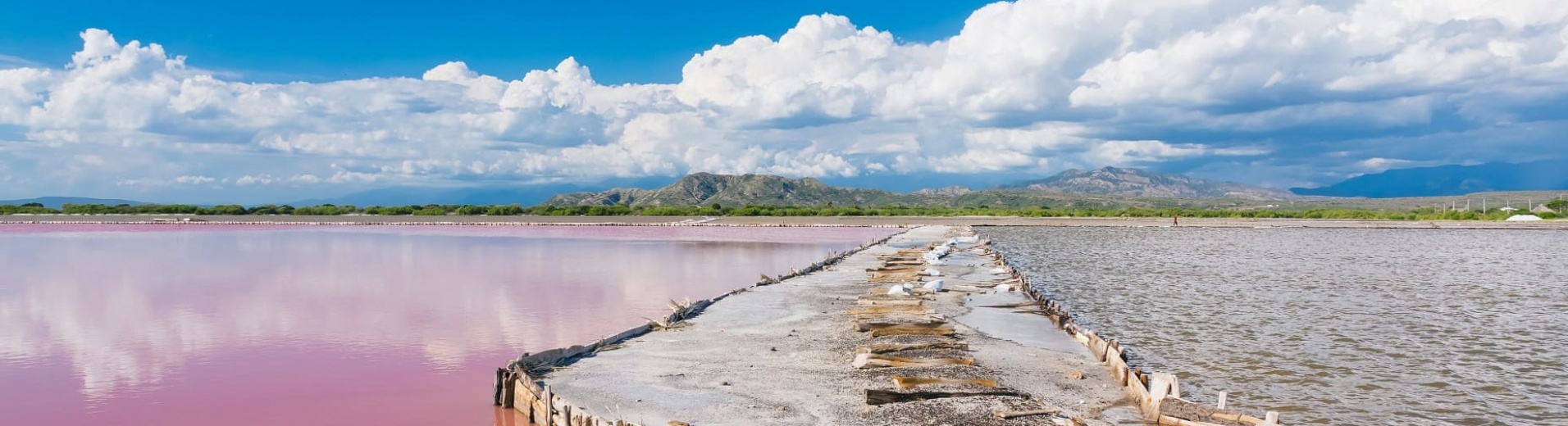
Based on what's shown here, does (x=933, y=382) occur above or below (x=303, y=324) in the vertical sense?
above

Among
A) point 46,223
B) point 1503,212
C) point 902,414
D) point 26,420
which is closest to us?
point 902,414

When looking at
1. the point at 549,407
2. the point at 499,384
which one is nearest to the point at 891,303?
the point at 499,384

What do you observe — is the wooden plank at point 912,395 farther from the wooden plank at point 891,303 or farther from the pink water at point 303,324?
the wooden plank at point 891,303

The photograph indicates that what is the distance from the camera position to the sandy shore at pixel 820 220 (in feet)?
284

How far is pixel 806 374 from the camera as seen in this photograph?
41.4ft

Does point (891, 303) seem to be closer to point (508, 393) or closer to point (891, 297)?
point (891, 297)

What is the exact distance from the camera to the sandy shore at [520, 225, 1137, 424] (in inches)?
411

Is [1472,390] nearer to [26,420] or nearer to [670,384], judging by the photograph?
[670,384]

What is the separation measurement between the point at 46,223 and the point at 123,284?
81482 mm

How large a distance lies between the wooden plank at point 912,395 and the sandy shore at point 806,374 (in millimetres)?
97

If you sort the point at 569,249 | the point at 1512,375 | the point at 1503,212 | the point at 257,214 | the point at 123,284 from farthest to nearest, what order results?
the point at 257,214
the point at 1503,212
the point at 569,249
the point at 123,284
the point at 1512,375

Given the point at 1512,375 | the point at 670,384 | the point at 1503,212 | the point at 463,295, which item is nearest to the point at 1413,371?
the point at 1512,375

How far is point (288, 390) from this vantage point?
512 inches

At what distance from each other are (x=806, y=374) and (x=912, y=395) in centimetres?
199
